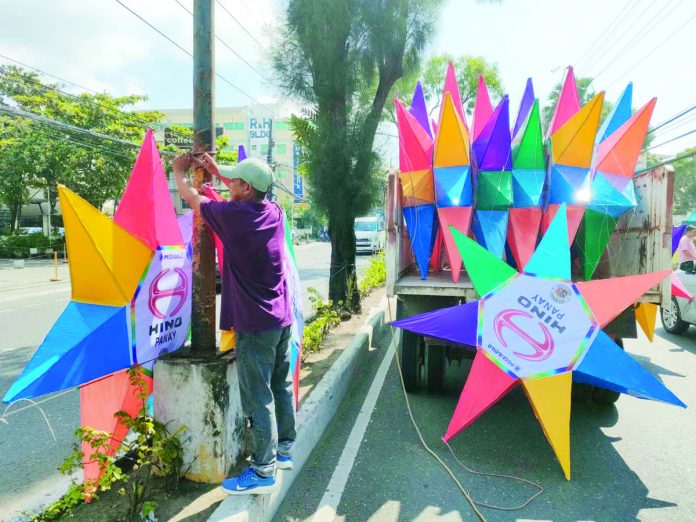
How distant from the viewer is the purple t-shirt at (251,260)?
8.63 ft

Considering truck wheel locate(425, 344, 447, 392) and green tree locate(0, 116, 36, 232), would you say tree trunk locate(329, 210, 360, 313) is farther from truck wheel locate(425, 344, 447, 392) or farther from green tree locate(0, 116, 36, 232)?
green tree locate(0, 116, 36, 232)

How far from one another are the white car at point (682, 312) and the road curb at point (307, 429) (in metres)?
5.71

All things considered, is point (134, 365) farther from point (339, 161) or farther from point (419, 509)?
point (339, 161)

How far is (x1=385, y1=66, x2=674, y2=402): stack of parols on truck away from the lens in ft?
13.9

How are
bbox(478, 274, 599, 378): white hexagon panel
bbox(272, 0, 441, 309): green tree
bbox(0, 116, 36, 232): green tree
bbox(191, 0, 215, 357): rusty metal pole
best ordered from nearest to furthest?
bbox(191, 0, 215, 357): rusty metal pole → bbox(478, 274, 599, 378): white hexagon panel → bbox(272, 0, 441, 309): green tree → bbox(0, 116, 36, 232): green tree

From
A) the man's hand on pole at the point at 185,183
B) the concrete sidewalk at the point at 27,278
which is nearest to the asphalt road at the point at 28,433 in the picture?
the man's hand on pole at the point at 185,183

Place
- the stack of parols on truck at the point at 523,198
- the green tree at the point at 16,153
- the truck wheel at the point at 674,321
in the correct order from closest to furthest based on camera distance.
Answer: the stack of parols on truck at the point at 523,198 < the truck wheel at the point at 674,321 < the green tree at the point at 16,153

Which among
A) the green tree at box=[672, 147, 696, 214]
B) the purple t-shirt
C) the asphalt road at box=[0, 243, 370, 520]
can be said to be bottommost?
the asphalt road at box=[0, 243, 370, 520]

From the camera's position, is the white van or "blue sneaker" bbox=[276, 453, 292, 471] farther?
the white van

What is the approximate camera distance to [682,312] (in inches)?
321

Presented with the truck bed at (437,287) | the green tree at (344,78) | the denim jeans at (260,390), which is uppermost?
the green tree at (344,78)

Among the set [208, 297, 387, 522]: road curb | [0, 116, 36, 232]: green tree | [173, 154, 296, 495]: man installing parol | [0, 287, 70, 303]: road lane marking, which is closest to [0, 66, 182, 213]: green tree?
[0, 116, 36, 232]: green tree

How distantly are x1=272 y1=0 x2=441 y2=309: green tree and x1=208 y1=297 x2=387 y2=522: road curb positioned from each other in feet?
9.03

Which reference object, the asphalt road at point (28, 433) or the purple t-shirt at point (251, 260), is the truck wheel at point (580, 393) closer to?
the purple t-shirt at point (251, 260)
